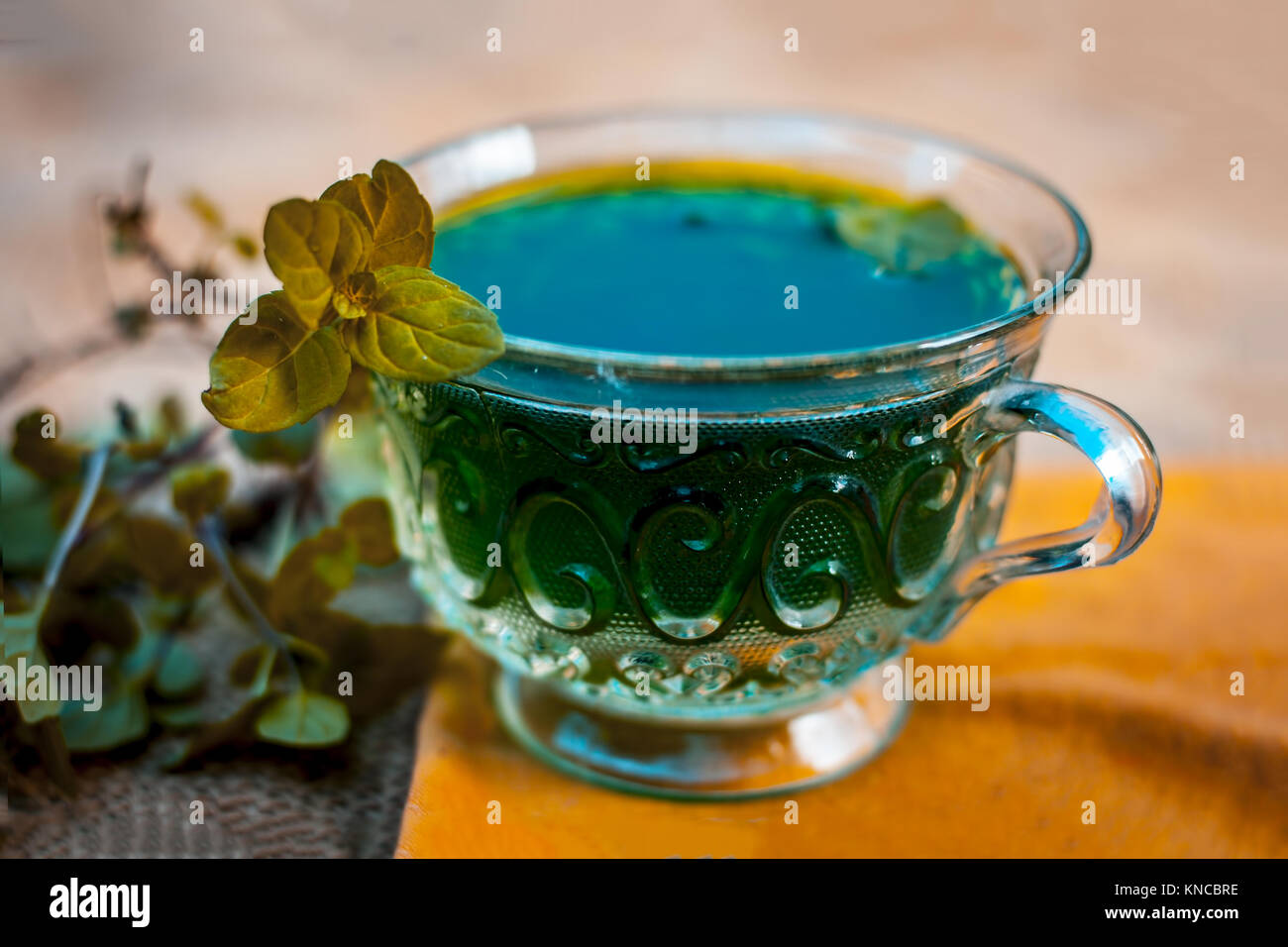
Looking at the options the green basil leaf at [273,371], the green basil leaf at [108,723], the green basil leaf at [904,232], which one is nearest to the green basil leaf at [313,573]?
the green basil leaf at [108,723]

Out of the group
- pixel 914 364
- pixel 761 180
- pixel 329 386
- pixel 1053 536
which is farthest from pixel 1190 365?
pixel 329 386

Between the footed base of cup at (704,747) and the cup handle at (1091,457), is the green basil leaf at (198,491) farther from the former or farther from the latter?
the cup handle at (1091,457)

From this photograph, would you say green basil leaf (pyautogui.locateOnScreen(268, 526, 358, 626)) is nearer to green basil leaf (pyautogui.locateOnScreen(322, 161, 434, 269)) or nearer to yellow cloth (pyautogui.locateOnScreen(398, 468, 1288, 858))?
yellow cloth (pyautogui.locateOnScreen(398, 468, 1288, 858))

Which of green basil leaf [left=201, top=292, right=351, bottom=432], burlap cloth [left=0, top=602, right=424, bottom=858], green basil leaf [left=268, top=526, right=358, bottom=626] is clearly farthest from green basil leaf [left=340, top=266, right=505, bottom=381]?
burlap cloth [left=0, top=602, right=424, bottom=858]

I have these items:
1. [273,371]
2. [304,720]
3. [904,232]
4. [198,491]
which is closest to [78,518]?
[198,491]
